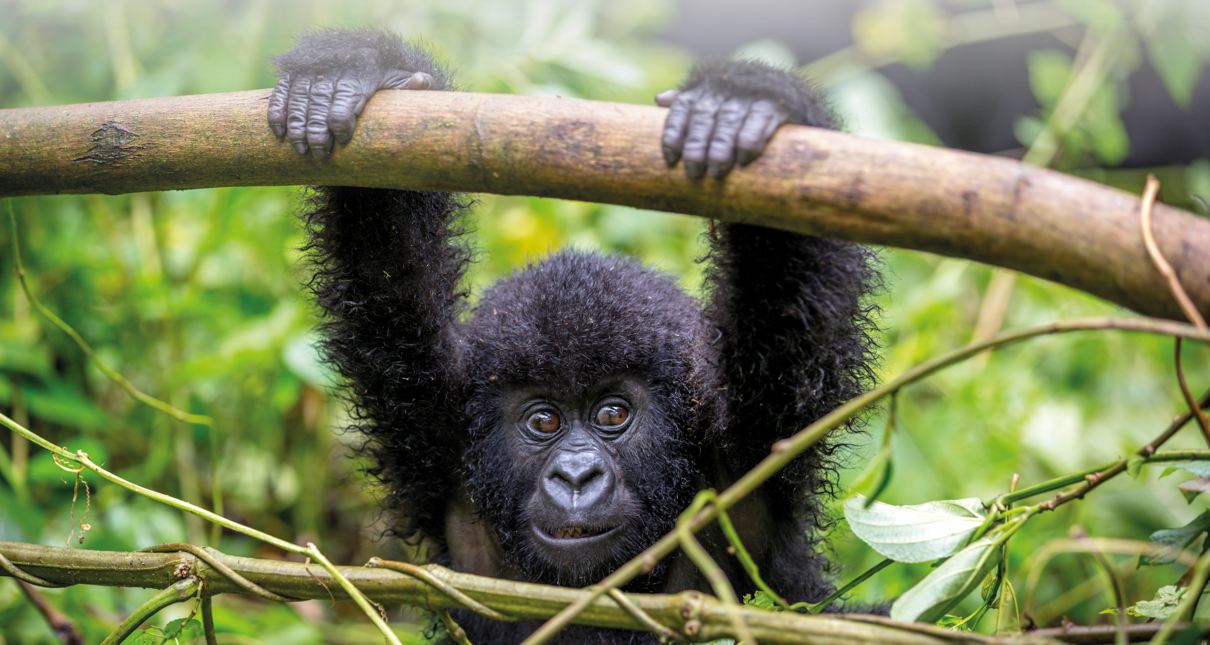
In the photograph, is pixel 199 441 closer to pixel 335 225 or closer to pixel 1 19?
pixel 1 19

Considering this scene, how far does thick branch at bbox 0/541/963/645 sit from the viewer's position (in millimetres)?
1983

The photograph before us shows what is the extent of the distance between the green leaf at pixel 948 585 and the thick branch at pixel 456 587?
0.63ft

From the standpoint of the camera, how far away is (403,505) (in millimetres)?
3828

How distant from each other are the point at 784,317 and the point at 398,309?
126 centimetres

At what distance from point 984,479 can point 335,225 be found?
3669 millimetres

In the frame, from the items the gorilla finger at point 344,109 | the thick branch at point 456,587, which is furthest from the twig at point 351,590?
the gorilla finger at point 344,109

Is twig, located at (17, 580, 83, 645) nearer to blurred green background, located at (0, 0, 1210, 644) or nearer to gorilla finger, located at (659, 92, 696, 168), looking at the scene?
blurred green background, located at (0, 0, 1210, 644)

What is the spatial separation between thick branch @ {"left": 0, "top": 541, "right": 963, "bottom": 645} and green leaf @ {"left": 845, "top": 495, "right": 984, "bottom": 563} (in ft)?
1.04

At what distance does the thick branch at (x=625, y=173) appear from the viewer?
1828 mm

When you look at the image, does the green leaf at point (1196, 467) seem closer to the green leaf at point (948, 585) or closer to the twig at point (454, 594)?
the green leaf at point (948, 585)

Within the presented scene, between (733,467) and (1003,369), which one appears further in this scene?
(1003,369)

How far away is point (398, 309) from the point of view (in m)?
3.42

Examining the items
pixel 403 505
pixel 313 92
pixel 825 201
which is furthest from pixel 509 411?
pixel 825 201

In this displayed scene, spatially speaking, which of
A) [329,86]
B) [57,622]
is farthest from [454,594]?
[57,622]
